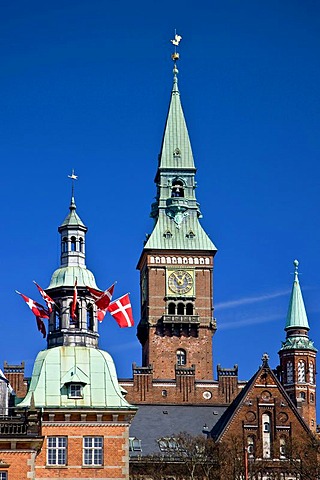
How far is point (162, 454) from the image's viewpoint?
12719 centimetres

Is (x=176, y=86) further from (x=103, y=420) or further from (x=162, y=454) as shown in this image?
(x=103, y=420)

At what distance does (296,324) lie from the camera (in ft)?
547

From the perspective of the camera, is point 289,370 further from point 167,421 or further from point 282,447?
point 282,447

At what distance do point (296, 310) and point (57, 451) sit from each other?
6836 cm

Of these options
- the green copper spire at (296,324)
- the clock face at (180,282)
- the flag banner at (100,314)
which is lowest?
the flag banner at (100,314)

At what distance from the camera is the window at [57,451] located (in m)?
103

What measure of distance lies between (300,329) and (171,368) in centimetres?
1522

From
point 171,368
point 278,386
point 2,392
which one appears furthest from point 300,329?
point 2,392

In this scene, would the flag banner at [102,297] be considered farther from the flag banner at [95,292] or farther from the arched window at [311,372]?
the arched window at [311,372]

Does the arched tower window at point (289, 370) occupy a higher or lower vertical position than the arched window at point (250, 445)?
higher

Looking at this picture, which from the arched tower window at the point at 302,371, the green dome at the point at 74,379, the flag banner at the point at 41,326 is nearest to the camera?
the green dome at the point at 74,379

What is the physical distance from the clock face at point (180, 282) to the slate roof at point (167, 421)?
26.7 m

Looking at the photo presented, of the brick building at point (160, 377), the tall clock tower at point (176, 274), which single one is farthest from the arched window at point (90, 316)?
the tall clock tower at point (176, 274)

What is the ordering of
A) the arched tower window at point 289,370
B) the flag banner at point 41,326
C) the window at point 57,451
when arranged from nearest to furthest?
the window at point 57,451 < the flag banner at point 41,326 < the arched tower window at point 289,370
